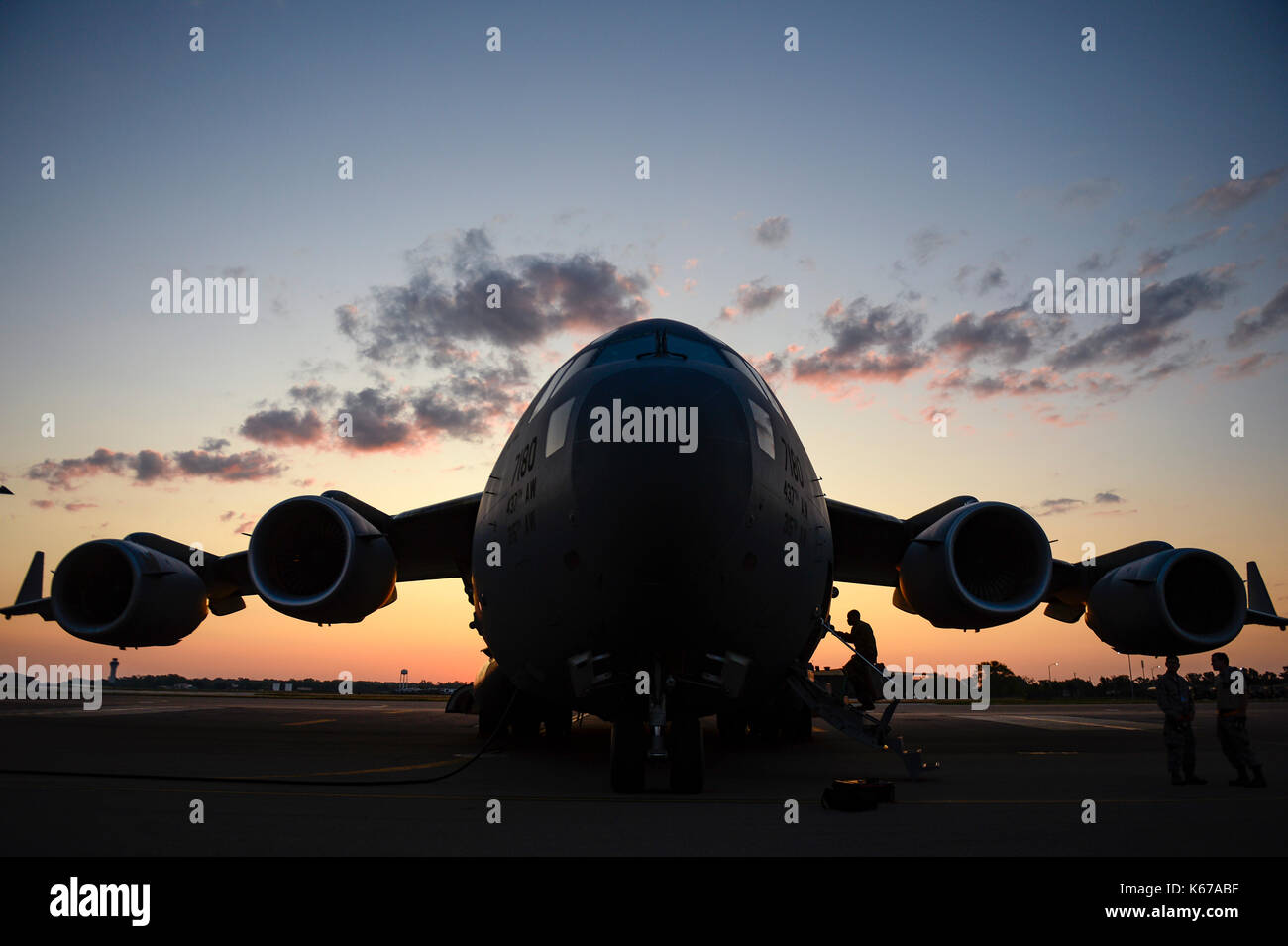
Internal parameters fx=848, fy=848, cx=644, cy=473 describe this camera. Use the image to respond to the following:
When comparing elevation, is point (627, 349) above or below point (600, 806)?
above

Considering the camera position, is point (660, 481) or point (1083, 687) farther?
point (1083, 687)

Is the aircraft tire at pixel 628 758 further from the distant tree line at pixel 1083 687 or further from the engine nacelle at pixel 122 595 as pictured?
the distant tree line at pixel 1083 687

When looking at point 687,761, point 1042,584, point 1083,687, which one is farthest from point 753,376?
point 1083,687

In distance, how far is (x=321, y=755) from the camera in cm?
1040

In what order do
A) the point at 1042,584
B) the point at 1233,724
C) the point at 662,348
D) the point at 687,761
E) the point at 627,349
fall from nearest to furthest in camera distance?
the point at 687,761 < the point at 662,348 < the point at 627,349 < the point at 1233,724 < the point at 1042,584

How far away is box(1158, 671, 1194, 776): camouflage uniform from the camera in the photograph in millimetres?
7730

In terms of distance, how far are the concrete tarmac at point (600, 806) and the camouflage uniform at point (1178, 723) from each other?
0.29 meters

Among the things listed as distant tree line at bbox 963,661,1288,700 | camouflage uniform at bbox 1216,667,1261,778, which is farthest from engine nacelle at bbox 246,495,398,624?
distant tree line at bbox 963,661,1288,700

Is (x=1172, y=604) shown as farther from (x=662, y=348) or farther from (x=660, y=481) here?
(x=660, y=481)

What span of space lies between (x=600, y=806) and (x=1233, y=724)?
6200mm

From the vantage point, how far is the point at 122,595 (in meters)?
11.0

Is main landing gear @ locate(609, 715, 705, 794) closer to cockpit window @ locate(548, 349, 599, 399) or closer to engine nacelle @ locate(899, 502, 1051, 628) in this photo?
cockpit window @ locate(548, 349, 599, 399)

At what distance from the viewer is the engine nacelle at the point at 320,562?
31.7ft
